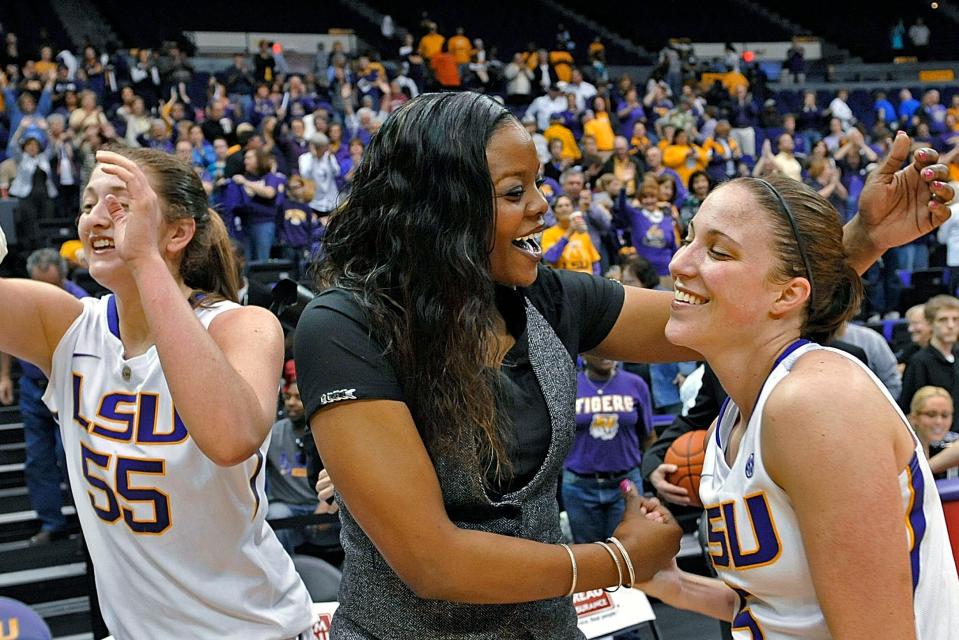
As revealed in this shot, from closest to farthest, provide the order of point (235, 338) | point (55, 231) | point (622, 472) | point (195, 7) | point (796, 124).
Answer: point (235, 338)
point (622, 472)
point (55, 231)
point (796, 124)
point (195, 7)

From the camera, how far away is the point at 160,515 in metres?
1.94

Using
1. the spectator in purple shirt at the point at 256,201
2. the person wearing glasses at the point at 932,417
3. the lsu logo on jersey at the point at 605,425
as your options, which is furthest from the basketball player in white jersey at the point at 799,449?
the spectator in purple shirt at the point at 256,201

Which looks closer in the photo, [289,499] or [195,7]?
[289,499]

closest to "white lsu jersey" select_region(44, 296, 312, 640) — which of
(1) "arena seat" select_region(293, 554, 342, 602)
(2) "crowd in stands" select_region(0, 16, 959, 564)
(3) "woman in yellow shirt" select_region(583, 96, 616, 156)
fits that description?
(1) "arena seat" select_region(293, 554, 342, 602)

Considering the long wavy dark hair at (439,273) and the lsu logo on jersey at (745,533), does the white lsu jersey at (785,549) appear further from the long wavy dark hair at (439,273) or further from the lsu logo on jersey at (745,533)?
the long wavy dark hair at (439,273)

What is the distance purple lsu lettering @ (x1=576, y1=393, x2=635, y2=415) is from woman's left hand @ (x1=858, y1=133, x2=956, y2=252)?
12.2 feet

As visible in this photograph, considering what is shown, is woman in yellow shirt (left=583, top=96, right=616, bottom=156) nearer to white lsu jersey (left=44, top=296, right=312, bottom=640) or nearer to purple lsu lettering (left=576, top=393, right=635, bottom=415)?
purple lsu lettering (left=576, top=393, right=635, bottom=415)

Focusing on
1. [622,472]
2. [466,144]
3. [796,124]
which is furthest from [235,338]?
[796,124]

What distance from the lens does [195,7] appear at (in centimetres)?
2147

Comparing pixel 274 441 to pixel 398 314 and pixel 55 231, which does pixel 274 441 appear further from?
pixel 55 231

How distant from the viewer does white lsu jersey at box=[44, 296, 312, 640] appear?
6.37ft

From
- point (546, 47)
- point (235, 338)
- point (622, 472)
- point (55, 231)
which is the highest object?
point (546, 47)

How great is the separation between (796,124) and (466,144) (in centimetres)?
1739

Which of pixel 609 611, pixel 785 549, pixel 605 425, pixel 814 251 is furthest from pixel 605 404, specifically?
pixel 785 549
